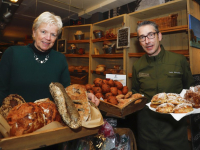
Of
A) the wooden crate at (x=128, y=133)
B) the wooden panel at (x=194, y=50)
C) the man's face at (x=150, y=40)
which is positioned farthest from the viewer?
the wooden panel at (x=194, y=50)

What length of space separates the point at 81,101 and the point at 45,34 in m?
0.75

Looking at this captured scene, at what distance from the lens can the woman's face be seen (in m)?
1.23

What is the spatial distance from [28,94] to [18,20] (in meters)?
5.83

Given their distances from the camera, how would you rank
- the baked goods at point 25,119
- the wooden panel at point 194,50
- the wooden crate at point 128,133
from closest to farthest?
the baked goods at point 25,119 < the wooden crate at point 128,133 < the wooden panel at point 194,50

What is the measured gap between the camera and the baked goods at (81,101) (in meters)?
0.77

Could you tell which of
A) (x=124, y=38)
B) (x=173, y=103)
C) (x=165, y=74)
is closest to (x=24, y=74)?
(x=173, y=103)

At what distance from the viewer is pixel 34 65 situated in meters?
1.34

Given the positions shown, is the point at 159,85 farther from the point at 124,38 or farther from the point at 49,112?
the point at 124,38

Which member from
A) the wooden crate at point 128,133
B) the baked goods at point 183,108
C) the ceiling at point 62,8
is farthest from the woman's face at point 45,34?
the ceiling at point 62,8

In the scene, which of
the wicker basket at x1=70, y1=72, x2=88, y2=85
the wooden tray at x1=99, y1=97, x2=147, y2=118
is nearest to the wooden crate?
the wooden tray at x1=99, y1=97, x2=147, y2=118

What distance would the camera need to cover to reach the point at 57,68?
1.45 metres

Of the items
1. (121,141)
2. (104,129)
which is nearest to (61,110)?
(104,129)

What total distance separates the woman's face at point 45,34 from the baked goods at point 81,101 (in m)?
0.60

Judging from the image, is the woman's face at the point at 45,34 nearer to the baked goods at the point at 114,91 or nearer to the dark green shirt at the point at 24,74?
the dark green shirt at the point at 24,74
